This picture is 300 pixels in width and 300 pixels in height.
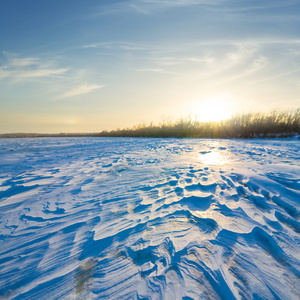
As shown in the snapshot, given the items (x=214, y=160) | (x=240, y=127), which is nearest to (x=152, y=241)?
(x=214, y=160)

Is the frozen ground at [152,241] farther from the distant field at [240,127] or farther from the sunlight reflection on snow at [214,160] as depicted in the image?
the distant field at [240,127]

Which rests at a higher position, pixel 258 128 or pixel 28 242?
pixel 258 128

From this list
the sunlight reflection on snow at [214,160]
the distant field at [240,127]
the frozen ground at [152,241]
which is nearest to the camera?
the frozen ground at [152,241]

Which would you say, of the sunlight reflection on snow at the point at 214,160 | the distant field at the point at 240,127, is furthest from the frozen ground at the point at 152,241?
the distant field at the point at 240,127

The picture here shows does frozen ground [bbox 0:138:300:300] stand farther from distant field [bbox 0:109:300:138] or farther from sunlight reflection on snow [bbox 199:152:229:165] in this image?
distant field [bbox 0:109:300:138]

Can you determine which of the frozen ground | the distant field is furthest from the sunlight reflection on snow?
the distant field

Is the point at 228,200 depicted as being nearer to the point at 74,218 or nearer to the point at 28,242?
the point at 74,218

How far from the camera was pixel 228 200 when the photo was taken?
1700mm

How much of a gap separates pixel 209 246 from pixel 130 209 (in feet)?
2.61

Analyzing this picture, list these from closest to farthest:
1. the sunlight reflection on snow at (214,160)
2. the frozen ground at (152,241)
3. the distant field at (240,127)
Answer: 1. the frozen ground at (152,241)
2. the sunlight reflection on snow at (214,160)
3. the distant field at (240,127)

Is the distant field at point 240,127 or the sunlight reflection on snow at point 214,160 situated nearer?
the sunlight reflection on snow at point 214,160

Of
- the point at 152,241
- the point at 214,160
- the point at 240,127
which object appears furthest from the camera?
the point at 240,127

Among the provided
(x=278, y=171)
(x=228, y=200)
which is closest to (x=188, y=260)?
(x=228, y=200)

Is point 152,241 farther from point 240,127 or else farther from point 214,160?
point 240,127
